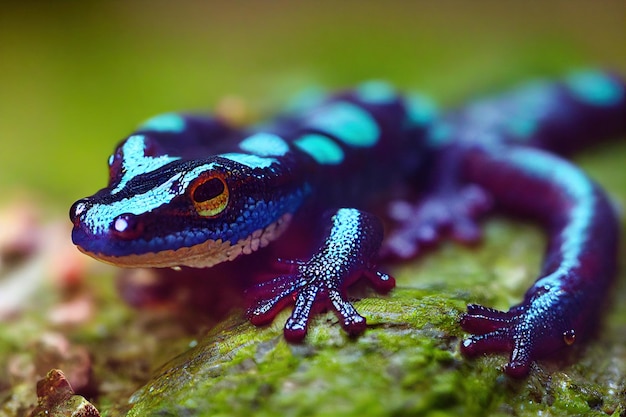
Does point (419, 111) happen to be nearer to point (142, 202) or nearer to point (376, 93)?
point (376, 93)

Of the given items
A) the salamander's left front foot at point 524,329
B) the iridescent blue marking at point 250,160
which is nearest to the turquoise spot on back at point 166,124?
the iridescent blue marking at point 250,160

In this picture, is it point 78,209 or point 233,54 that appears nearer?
point 78,209

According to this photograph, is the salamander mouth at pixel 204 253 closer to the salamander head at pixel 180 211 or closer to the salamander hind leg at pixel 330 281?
the salamander head at pixel 180 211

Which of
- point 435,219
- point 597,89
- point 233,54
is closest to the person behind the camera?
point 435,219

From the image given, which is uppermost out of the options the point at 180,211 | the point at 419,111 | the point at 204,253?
the point at 419,111

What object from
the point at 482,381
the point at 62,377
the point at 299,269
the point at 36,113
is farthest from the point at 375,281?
the point at 36,113

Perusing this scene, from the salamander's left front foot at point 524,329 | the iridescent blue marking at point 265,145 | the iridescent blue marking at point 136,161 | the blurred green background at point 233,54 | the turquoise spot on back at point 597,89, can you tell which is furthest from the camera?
the blurred green background at point 233,54

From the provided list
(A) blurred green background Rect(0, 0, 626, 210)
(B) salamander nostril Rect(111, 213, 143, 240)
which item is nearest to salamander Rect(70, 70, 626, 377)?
(B) salamander nostril Rect(111, 213, 143, 240)

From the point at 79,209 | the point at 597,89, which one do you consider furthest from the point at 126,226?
the point at 597,89
